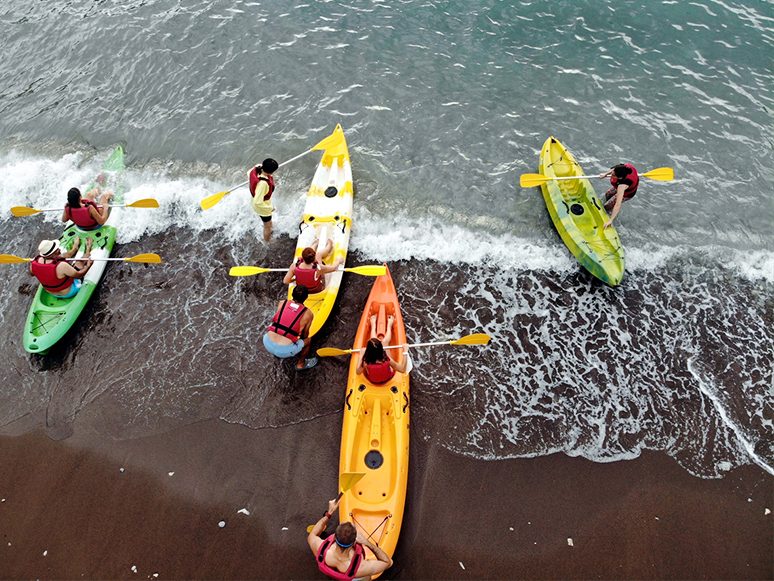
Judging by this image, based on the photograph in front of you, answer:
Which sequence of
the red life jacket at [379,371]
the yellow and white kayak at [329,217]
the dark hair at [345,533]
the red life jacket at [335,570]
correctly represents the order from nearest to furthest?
the dark hair at [345,533], the red life jacket at [335,570], the red life jacket at [379,371], the yellow and white kayak at [329,217]

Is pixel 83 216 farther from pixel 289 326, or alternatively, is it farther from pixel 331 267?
pixel 289 326

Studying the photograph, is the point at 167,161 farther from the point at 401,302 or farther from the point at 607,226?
the point at 607,226

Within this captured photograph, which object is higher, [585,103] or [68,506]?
[585,103]

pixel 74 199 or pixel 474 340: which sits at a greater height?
pixel 74 199

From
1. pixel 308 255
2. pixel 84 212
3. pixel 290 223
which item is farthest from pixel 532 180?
pixel 84 212

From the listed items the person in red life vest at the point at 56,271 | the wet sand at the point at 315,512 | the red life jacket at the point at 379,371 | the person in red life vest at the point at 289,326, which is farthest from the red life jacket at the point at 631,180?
the person in red life vest at the point at 56,271

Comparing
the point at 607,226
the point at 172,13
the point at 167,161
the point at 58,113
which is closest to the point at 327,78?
the point at 167,161

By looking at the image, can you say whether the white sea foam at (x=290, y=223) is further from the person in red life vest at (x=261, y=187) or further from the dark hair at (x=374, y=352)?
the dark hair at (x=374, y=352)
